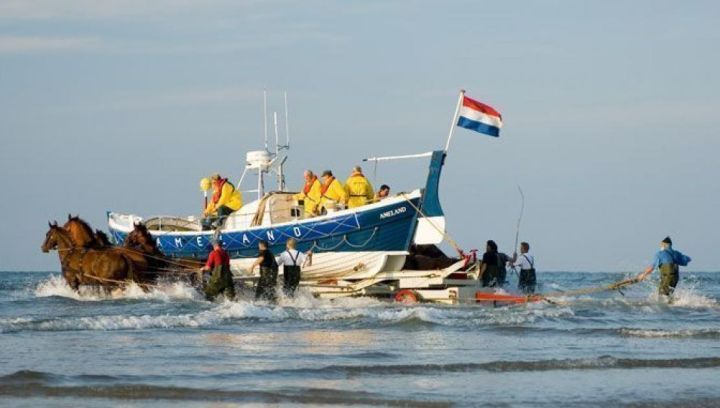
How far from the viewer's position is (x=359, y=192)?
1169 inches

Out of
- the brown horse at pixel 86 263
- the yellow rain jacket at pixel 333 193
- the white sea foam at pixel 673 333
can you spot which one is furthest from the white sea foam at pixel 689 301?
the brown horse at pixel 86 263

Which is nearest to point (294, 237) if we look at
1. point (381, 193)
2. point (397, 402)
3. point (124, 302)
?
point (381, 193)

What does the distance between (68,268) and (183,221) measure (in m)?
3.91

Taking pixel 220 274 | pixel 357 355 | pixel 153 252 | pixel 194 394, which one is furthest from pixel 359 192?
pixel 194 394

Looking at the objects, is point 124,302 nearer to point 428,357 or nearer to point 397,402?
point 428,357

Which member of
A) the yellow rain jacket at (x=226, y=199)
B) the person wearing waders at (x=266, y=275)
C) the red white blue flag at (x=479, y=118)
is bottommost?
the person wearing waders at (x=266, y=275)

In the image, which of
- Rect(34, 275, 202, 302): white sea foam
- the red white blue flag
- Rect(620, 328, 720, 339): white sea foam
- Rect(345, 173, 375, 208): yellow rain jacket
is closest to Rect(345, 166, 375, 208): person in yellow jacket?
Rect(345, 173, 375, 208): yellow rain jacket

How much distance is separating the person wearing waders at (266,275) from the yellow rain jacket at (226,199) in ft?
17.3

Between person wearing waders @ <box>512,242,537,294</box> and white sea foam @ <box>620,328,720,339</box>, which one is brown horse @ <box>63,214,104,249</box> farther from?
white sea foam @ <box>620,328,720,339</box>

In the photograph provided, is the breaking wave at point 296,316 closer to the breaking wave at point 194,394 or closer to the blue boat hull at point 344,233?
the blue boat hull at point 344,233

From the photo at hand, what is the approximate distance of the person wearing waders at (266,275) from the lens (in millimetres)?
26703

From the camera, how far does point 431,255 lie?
30.5 m

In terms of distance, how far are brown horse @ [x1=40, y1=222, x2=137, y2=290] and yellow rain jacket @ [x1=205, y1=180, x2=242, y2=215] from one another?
3.12m

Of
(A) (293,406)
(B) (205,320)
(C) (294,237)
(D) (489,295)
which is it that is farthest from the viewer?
(C) (294,237)
